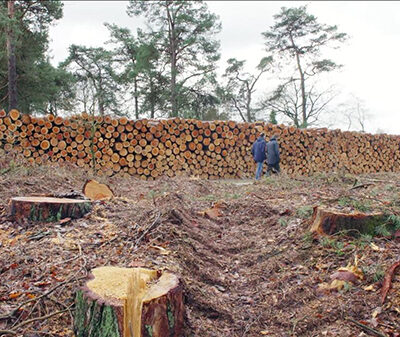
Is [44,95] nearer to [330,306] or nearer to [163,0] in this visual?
[163,0]

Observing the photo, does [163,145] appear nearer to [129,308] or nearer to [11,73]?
[11,73]

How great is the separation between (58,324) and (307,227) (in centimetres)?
285

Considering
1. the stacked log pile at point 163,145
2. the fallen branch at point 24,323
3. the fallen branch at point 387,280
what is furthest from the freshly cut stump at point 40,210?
the stacked log pile at point 163,145

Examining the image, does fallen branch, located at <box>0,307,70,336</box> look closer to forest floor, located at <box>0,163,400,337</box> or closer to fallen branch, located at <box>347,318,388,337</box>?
forest floor, located at <box>0,163,400,337</box>

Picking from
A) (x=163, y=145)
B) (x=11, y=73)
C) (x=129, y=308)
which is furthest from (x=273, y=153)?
(x=11, y=73)

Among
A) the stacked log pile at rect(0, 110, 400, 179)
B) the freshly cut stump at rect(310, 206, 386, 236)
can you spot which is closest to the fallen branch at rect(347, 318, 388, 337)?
the freshly cut stump at rect(310, 206, 386, 236)

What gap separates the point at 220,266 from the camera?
3717mm

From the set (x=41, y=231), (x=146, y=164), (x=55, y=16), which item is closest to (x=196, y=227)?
(x=41, y=231)

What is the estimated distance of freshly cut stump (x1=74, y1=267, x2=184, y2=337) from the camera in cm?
197

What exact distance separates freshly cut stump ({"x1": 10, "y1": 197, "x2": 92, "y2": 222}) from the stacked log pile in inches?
208

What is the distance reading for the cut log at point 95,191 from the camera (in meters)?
5.76

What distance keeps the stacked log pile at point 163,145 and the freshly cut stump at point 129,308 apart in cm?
765

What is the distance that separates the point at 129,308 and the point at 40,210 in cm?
251

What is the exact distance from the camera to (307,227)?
4039 mm
